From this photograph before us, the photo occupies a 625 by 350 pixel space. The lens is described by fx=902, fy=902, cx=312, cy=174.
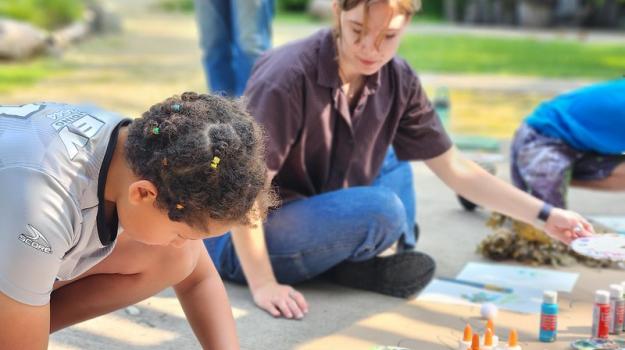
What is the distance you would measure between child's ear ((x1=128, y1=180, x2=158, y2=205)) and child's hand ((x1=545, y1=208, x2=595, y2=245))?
1437mm

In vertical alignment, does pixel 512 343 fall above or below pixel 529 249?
above

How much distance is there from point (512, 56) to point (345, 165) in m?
7.64

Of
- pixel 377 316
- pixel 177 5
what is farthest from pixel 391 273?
pixel 177 5

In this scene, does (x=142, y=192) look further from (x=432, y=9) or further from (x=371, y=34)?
(x=432, y=9)

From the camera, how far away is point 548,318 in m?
2.48

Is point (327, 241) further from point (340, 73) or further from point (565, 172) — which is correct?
point (565, 172)

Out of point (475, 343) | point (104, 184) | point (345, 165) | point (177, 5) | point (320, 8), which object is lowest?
point (177, 5)

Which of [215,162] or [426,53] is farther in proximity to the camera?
[426,53]

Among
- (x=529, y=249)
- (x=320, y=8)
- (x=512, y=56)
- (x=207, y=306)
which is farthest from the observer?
(x=320, y=8)

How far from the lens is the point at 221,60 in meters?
4.08

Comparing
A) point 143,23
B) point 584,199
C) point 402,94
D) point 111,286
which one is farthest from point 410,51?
point 111,286

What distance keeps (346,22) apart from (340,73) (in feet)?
0.61

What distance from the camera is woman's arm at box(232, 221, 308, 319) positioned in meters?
2.62

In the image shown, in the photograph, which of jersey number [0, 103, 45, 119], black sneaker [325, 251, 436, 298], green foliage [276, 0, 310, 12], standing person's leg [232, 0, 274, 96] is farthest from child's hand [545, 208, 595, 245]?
green foliage [276, 0, 310, 12]
